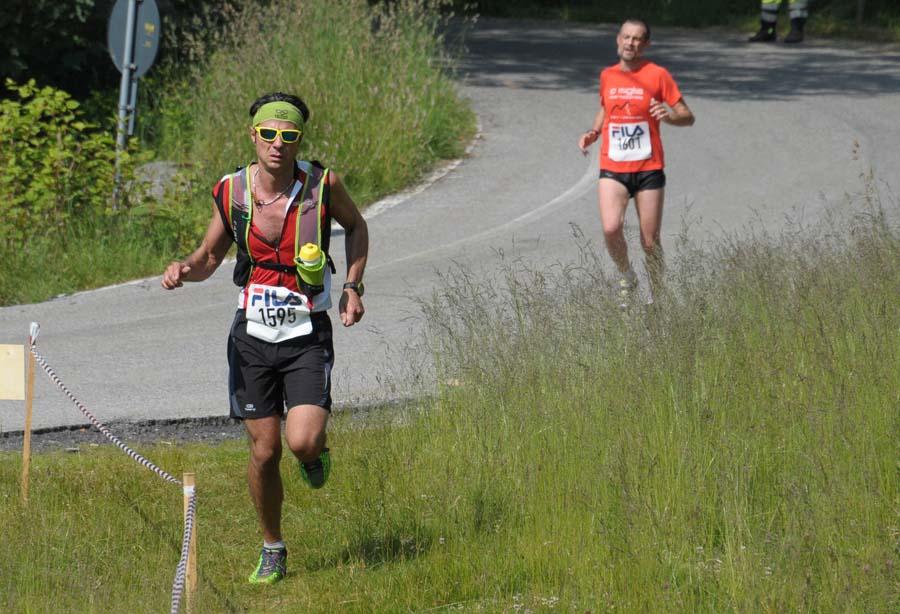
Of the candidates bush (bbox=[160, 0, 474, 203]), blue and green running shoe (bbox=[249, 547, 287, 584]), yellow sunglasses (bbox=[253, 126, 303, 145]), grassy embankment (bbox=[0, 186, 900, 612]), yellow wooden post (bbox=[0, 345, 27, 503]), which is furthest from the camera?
bush (bbox=[160, 0, 474, 203])

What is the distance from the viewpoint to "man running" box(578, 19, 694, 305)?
920cm

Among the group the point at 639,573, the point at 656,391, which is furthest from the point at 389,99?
the point at 639,573

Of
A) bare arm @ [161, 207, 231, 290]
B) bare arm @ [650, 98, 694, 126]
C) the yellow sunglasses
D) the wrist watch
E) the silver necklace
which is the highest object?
the yellow sunglasses

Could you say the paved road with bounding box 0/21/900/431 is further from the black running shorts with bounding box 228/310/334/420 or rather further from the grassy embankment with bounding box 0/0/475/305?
the black running shorts with bounding box 228/310/334/420

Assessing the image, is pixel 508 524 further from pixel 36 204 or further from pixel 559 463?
pixel 36 204

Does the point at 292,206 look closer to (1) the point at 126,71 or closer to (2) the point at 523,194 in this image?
(1) the point at 126,71

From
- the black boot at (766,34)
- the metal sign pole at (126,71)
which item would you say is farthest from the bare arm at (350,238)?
the black boot at (766,34)

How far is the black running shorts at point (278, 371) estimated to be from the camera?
543 centimetres

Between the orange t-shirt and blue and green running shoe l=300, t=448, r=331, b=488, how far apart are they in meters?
4.27

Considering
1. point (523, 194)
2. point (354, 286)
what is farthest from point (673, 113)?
point (523, 194)

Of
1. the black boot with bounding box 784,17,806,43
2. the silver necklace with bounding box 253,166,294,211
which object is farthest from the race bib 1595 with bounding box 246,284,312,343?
the black boot with bounding box 784,17,806,43

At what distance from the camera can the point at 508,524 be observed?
5.52 meters

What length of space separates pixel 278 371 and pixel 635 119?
4.38m

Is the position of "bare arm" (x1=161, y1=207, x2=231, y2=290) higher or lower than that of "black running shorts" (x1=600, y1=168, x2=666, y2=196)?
higher
